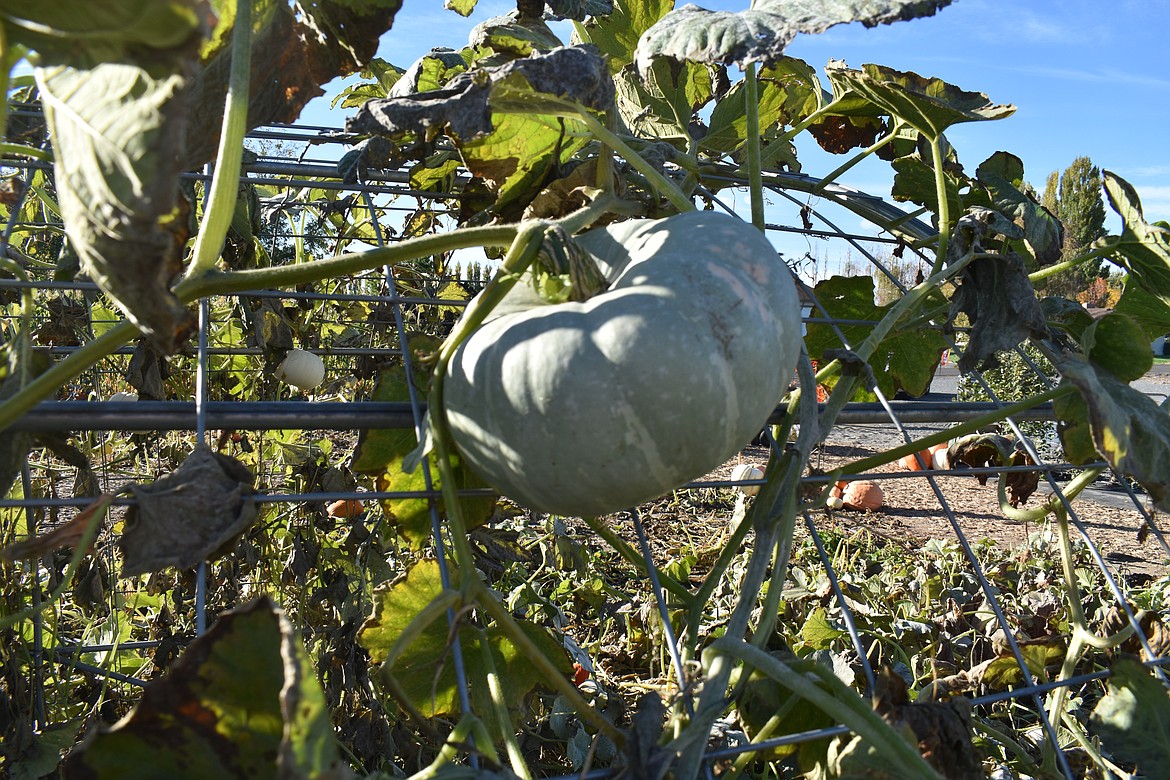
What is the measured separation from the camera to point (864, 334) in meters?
1.21

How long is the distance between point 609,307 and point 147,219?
28 centimetres

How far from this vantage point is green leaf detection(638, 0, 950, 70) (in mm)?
597

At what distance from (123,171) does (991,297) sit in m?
0.81

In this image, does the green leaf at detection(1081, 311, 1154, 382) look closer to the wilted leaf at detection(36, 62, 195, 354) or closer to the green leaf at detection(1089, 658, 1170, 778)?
the green leaf at detection(1089, 658, 1170, 778)

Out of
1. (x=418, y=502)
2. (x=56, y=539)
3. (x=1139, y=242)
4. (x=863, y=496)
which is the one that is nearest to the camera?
(x=56, y=539)

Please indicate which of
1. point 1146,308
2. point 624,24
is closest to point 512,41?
point 624,24

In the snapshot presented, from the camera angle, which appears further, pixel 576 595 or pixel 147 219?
pixel 576 595

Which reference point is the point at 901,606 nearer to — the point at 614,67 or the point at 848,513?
the point at 614,67

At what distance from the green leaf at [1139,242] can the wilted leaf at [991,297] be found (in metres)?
0.16

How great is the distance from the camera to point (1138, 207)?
0.96 m

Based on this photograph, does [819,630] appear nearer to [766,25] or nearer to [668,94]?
[668,94]

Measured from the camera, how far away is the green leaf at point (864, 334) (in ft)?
3.89

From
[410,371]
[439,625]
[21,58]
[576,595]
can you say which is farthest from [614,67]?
[576,595]

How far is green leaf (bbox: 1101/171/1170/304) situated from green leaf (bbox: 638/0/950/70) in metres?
0.53
